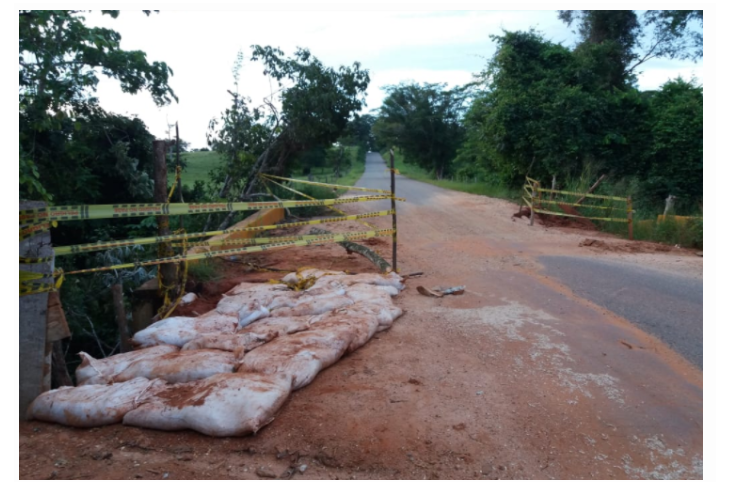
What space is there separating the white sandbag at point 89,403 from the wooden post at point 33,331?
3.6 inches

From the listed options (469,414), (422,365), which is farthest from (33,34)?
(469,414)

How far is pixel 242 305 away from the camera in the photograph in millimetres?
4746

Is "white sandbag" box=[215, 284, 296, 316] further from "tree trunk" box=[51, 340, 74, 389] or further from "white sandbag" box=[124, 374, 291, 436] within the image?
"white sandbag" box=[124, 374, 291, 436]

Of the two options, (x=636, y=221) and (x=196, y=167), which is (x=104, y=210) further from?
(x=196, y=167)

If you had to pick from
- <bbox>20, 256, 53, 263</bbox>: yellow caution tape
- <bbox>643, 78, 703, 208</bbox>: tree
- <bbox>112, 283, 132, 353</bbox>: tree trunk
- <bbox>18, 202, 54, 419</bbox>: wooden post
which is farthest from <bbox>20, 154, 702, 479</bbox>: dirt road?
<bbox>643, 78, 703, 208</bbox>: tree

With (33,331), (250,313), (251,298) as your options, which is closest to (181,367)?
(33,331)

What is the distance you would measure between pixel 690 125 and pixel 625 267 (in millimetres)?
10841

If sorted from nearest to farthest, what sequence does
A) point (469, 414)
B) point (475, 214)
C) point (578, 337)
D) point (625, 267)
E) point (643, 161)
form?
point (469, 414), point (578, 337), point (625, 267), point (475, 214), point (643, 161)

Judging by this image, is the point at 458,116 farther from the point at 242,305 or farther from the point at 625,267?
the point at 242,305

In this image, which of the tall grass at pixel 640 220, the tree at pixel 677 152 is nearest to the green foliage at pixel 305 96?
the tall grass at pixel 640 220

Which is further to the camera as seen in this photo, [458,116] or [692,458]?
[458,116]

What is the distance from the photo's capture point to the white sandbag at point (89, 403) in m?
2.91

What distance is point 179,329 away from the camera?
405 cm

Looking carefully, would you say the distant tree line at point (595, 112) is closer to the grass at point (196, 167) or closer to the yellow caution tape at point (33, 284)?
the grass at point (196, 167)
